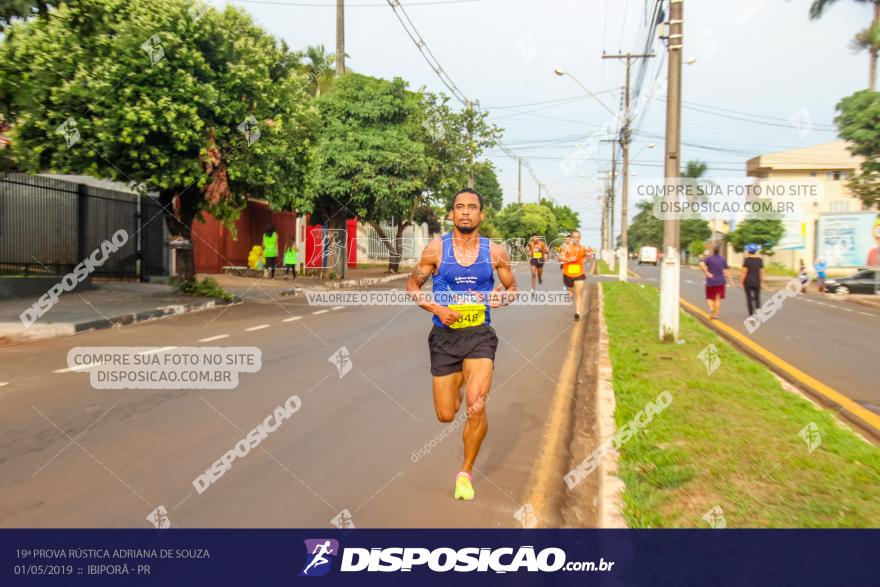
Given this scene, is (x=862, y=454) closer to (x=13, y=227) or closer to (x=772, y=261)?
(x=13, y=227)

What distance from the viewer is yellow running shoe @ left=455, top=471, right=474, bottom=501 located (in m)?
4.61

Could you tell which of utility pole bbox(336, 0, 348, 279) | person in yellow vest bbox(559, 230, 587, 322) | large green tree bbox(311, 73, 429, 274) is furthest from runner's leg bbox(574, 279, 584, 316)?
utility pole bbox(336, 0, 348, 279)

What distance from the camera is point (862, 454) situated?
5.36 metres

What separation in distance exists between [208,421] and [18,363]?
4.35 metres

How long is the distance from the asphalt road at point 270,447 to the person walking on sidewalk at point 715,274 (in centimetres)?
745

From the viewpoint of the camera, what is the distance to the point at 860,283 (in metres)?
31.6

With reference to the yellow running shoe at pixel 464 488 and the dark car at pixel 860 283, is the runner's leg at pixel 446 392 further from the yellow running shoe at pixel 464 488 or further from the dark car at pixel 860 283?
the dark car at pixel 860 283

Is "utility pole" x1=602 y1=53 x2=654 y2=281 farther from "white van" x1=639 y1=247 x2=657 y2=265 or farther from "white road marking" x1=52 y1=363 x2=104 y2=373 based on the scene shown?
"white van" x1=639 y1=247 x2=657 y2=265

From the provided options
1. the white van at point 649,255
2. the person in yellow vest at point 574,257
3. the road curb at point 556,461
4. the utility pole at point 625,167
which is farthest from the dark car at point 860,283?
the white van at point 649,255

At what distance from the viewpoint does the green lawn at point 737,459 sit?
163 inches

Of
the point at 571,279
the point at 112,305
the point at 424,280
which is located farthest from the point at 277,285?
the point at 424,280

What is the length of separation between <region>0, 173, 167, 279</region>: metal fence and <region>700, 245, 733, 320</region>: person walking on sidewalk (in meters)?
15.5

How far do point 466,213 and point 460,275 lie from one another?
15.7 inches

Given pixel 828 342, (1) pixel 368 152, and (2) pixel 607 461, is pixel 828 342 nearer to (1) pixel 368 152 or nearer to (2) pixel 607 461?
(2) pixel 607 461
